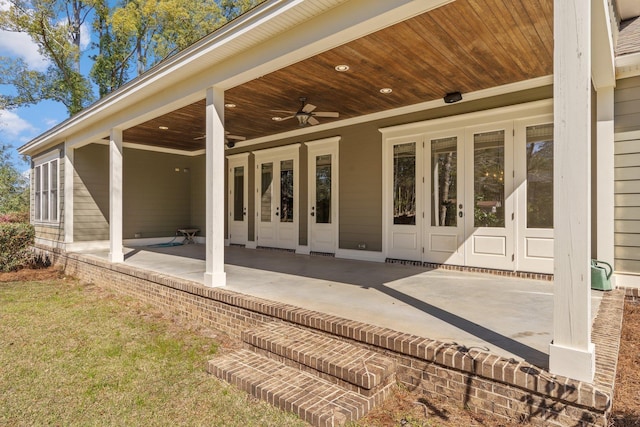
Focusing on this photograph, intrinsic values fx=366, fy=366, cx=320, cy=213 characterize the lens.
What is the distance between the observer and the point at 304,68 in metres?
4.43

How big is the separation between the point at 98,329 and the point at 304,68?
13.1ft

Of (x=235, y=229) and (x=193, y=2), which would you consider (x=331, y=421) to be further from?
(x=193, y=2)

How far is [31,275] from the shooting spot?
7.80 metres

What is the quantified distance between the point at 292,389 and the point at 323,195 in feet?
17.3

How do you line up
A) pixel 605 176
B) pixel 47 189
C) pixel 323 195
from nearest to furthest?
pixel 605 176 → pixel 323 195 → pixel 47 189

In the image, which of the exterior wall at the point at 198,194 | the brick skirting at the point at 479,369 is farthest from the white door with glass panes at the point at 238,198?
the brick skirting at the point at 479,369

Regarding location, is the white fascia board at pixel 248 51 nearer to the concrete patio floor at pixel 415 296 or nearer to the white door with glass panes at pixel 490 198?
the concrete patio floor at pixel 415 296

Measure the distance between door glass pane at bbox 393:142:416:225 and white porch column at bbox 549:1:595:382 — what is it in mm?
4018

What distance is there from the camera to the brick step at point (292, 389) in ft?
7.59

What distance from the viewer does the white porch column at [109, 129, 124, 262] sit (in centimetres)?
659

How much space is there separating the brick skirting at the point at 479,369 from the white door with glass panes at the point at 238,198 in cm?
540

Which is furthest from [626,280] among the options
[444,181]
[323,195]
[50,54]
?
[50,54]

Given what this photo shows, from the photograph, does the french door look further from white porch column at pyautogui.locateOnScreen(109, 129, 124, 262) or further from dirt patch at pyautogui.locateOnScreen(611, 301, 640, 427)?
white porch column at pyautogui.locateOnScreen(109, 129, 124, 262)

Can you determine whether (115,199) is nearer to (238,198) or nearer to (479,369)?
(238,198)
